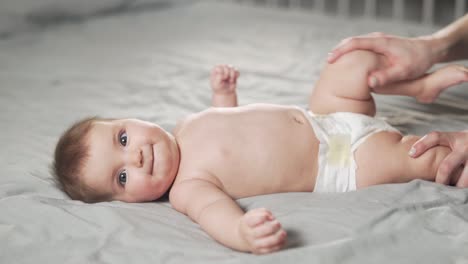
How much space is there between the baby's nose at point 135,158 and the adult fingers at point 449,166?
51cm

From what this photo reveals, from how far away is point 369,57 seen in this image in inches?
48.2

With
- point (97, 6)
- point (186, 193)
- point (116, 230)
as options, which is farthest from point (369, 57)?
point (97, 6)

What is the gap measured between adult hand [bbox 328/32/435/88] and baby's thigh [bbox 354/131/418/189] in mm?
132

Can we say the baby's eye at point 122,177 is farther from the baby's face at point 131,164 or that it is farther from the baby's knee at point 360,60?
the baby's knee at point 360,60

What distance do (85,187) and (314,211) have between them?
1.33 feet

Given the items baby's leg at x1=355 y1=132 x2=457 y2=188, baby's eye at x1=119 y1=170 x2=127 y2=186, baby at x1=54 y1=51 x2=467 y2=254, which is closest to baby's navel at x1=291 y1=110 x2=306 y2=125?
baby at x1=54 y1=51 x2=467 y2=254

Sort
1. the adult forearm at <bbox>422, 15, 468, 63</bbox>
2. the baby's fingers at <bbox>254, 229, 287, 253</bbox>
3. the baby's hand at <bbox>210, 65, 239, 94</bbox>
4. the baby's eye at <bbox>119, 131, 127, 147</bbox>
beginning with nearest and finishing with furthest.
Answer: the baby's fingers at <bbox>254, 229, 287, 253</bbox> → the baby's eye at <bbox>119, 131, 127, 147</bbox> → the adult forearm at <bbox>422, 15, 468, 63</bbox> → the baby's hand at <bbox>210, 65, 239, 94</bbox>

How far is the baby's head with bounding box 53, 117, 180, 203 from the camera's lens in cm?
112

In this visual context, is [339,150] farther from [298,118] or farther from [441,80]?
[441,80]

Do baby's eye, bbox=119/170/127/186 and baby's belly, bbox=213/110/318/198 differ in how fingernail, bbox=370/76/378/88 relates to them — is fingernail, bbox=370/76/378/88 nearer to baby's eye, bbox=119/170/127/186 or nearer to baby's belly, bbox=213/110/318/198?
baby's belly, bbox=213/110/318/198

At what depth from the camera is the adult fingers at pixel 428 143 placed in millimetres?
1113

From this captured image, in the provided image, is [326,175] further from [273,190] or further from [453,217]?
[453,217]

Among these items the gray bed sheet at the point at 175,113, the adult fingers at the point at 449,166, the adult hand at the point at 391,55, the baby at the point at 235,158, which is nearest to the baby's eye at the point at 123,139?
the baby at the point at 235,158

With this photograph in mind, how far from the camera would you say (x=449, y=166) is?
42.5 inches
